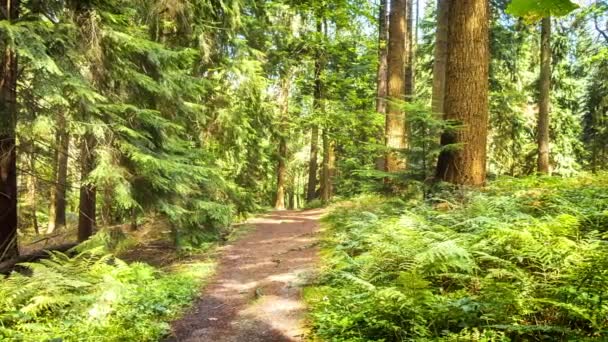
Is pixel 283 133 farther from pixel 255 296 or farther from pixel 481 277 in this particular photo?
pixel 481 277

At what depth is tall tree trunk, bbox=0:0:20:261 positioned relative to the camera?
6.92 metres

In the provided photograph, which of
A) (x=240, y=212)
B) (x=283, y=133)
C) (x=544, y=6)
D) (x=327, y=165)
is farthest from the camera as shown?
(x=327, y=165)

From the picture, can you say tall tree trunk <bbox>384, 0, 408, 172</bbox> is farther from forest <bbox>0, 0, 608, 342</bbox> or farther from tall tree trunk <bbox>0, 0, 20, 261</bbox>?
tall tree trunk <bbox>0, 0, 20, 261</bbox>

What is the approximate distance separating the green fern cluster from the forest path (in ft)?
1.22

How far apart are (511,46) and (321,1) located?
6.92 meters

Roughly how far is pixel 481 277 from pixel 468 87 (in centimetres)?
390

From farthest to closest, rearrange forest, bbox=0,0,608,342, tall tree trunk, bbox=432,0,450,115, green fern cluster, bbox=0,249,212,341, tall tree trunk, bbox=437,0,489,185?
tall tree trunk, bbox=432,0,450,115
tall tree trunk, bbox=437,0,489,185
green fern cluster, bbox=0,249,212,341
forest, bbox=0,0,608,342

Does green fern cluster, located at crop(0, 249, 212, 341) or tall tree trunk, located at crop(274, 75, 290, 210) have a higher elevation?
tall tree trunk, located at crop(274, 75, 290, 210)

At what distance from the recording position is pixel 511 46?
49.9ft

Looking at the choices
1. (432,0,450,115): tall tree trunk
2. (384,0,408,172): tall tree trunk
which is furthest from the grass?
(432,0,450,115): tall tree trunk

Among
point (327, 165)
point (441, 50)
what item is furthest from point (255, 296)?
point (327, 165)

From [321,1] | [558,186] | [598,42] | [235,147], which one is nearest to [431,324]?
[558,186]

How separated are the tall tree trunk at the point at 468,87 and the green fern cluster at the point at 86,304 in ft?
16.5

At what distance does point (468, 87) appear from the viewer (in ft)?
24.2
